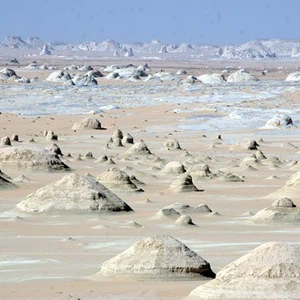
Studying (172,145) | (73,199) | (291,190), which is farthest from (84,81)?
(73,199)

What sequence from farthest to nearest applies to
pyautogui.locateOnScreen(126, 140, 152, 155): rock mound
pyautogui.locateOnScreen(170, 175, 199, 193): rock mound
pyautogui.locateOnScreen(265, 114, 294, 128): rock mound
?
pyautogui.locateOnScreen(265, 114, 294, 128): rock mound < pyautogui.locateOnScreen(126, 140, 152, 155): rock mound < pyautogui.locateOnScreen(170, 175, 199, 193): rock mound

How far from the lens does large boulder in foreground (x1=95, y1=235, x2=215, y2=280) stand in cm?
917

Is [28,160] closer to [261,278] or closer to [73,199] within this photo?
[73,199]

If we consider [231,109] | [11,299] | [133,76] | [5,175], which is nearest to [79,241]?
[11,299]

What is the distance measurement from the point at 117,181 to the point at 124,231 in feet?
15.9

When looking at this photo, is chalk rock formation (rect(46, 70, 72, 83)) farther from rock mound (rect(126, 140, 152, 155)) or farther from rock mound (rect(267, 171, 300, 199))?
rock mound (rect(267, 171, 300, 199))

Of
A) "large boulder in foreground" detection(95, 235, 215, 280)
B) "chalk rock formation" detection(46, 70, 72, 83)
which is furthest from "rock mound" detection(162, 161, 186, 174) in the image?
"chalk rock formation" detection(46, 70, 72, 83)

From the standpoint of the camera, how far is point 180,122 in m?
38.0

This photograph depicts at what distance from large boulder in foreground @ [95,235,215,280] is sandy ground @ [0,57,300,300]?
0.48 feet

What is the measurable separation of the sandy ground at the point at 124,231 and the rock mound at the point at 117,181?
29 centimetres

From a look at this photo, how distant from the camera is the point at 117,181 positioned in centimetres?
1831

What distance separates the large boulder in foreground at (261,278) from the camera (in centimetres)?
782

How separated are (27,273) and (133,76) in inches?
2525

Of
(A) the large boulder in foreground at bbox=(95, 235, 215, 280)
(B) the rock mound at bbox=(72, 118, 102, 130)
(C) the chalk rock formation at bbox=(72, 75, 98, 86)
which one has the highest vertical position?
(C) the chalk rock formation at bbox=(72, 75, 98, 86)
